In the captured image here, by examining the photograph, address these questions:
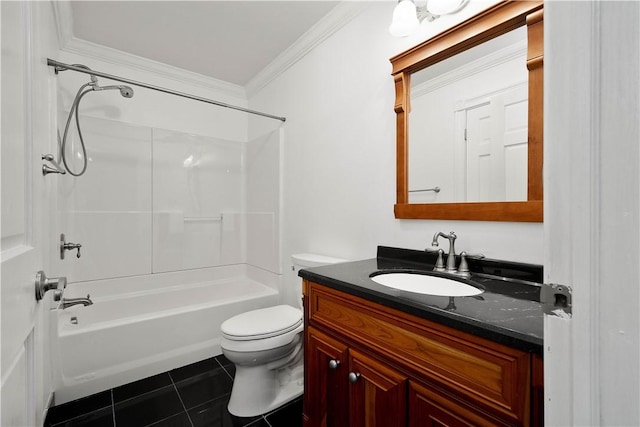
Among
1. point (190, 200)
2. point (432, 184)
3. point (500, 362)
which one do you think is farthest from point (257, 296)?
point (500, 362)

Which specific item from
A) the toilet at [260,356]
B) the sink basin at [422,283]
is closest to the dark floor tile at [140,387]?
the toilet at [260,356]

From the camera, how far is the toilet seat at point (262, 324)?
1.50 meters

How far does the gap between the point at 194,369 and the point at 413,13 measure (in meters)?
2.42

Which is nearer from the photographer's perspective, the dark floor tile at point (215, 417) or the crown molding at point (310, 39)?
the dark floor tile at point (215, 417)

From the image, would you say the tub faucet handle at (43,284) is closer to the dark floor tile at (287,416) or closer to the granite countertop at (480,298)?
the granite countertop at (480,298)

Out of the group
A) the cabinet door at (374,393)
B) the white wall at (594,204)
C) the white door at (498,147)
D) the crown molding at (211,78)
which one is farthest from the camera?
the crown molding at (211,78)

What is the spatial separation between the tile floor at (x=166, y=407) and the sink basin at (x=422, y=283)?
0.92m

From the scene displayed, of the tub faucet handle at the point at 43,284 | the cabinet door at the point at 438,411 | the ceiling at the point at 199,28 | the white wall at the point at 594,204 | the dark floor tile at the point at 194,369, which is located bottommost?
the dark floor tile at the point at 194,369

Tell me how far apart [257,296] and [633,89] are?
2336mm

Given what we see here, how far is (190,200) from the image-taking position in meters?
2.70

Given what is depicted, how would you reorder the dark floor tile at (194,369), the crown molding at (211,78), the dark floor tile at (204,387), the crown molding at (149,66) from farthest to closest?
the crown molding at (149,66) < the dark floor tile at (194,369) < the crown molding at (211,78) < the dark floor tile at (204,387)

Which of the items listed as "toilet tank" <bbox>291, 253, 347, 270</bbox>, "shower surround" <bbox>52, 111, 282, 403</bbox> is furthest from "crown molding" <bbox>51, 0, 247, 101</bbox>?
"toilet tank" <bbox>291, 253, 347, 270</bbox>

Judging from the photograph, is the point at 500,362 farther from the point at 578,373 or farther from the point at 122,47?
the point at 122,47

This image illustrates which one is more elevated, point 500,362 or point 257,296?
point 500,362
